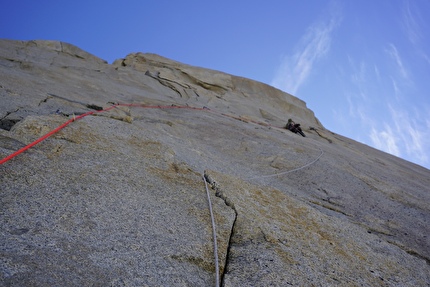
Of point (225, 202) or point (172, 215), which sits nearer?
point (172, 215)

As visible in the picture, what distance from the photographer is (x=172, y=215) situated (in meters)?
3.44

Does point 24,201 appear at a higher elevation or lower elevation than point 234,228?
lower

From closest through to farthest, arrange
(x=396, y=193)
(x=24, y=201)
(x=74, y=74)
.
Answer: (x=24, y=201) → (x=396, y=193) → (x=74, y=74)

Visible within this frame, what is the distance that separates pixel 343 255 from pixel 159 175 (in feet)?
8.26

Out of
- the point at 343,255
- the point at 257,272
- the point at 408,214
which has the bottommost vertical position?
the point at 257,272

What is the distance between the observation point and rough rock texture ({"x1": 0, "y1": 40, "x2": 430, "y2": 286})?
252cm

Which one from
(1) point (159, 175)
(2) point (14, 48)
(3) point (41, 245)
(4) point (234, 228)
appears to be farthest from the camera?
(2) point (14, 48)

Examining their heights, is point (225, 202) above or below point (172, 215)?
above

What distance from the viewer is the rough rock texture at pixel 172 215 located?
8.28 ft

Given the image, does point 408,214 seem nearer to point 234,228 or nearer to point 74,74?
point 234,228

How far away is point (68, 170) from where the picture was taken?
3.62 meters

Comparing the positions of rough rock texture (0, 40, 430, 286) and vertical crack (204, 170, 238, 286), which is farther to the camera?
vertical crack (204, 170, 238, 286)

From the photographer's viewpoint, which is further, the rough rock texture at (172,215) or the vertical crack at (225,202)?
the vertical crack at (225,202)

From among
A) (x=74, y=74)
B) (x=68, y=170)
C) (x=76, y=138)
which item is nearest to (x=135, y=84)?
(x=74, y=74)
